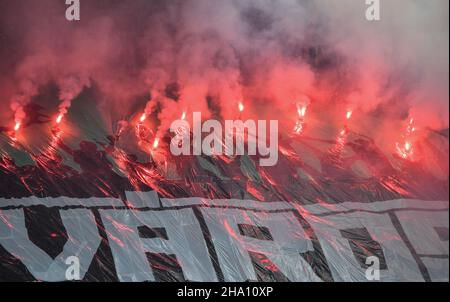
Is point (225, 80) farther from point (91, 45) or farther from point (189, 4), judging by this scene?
point (91, 45)

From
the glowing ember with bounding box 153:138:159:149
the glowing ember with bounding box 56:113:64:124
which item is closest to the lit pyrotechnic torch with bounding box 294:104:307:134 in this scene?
the glowing ember with bounding box 153:138:159:149

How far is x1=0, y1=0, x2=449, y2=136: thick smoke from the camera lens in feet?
20.5

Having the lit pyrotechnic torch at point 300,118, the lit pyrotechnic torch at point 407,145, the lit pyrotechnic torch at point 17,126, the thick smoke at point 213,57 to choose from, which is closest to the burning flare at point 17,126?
the lit pyrotechnic torch at point 17,126

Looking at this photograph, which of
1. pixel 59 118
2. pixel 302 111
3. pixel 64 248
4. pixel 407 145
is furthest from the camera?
pixel 302 111

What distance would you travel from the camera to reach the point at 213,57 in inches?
251

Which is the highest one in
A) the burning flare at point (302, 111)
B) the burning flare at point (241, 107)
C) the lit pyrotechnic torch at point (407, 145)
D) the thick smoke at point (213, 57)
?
the thick smoke at point (213, 57)

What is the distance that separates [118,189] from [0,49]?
7.44 feet

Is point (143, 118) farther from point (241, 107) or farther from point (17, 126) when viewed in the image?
point (17, 126)

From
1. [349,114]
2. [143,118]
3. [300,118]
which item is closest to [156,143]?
[143,118]

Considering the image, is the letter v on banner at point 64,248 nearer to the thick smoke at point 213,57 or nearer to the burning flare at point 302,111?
the thick smoke at point 213,57

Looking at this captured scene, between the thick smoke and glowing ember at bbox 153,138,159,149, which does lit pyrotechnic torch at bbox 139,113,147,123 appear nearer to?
the thick smoke

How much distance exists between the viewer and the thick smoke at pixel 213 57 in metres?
6.24

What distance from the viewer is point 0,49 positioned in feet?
21.0
